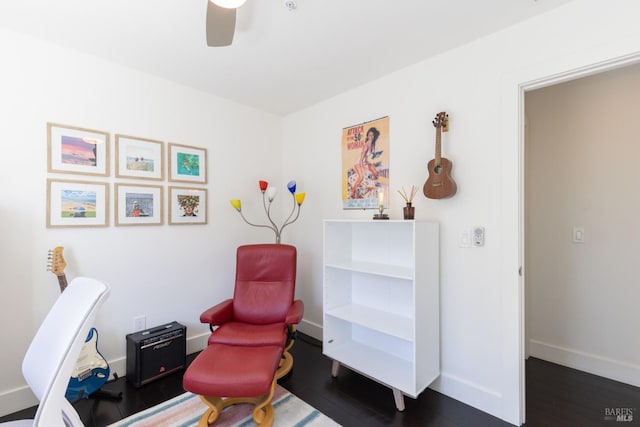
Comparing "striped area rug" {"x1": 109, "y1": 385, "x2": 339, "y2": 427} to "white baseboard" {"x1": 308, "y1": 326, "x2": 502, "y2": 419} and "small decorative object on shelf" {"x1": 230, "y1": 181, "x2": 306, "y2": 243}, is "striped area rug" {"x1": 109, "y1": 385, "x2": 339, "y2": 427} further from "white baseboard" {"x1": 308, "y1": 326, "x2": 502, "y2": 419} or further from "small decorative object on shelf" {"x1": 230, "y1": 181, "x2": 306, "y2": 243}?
"small decorative object on shelf" {"x1": 230, "y1": 181, "x2": 306, "y2": 243}

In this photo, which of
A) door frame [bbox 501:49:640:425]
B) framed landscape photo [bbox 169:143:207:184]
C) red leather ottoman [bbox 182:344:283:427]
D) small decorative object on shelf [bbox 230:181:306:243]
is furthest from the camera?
small decorative object on shelf [bbox 230:181:306:243]

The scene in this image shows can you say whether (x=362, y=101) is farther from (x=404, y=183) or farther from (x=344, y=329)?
(x=344, y=329)

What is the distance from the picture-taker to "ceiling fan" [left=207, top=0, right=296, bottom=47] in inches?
50.8

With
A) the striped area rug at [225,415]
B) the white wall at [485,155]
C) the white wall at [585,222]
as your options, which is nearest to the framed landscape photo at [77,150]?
the striped area rug at [225,415]

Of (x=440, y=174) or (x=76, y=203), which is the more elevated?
(x=440, y=174)

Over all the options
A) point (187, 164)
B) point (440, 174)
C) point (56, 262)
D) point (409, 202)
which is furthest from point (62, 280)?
point (440, 174)

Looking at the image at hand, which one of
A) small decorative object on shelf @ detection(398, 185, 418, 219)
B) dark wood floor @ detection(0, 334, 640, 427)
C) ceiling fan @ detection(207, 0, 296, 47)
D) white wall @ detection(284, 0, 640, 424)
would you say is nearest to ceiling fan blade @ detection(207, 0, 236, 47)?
ceiling fan @ detection(207, 0, 296, 47)

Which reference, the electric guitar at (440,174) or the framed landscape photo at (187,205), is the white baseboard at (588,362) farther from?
the framed landscape photo at (187,205)

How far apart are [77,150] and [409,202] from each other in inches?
97.3

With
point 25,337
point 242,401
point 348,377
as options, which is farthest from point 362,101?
point 25,337

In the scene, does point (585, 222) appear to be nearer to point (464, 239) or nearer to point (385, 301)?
point (464, 239)

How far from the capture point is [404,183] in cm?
235

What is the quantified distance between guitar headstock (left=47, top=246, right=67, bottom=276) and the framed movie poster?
2.19 metres

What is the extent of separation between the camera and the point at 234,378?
1633mm
